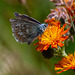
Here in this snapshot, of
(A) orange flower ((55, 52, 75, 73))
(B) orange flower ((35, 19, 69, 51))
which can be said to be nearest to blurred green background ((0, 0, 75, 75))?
(A) orange flower ((55, 52, 75, 73))

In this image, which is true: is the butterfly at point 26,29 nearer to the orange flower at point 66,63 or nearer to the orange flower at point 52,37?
the orange flower at point 52,37

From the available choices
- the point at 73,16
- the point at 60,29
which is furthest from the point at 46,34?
the point at 73,16

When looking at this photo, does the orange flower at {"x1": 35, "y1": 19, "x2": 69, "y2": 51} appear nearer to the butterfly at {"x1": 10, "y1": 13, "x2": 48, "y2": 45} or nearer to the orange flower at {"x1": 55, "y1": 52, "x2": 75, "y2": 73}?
the butterfly at {"x1": 10, "y1": 13, "x2": 48, "y2": 45}

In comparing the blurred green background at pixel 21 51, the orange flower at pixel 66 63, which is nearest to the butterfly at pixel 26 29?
the blurred green background at pixel 21 51

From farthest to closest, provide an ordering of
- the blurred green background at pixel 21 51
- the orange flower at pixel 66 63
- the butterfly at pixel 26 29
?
the blurred green background at pixel 21 51 < the butterfly at pixel 26 29 < the orange flower at pixel 66 63

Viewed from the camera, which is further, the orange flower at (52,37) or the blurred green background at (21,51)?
the blurred green background at (21,51)

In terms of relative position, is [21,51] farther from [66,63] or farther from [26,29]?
[66,63]
